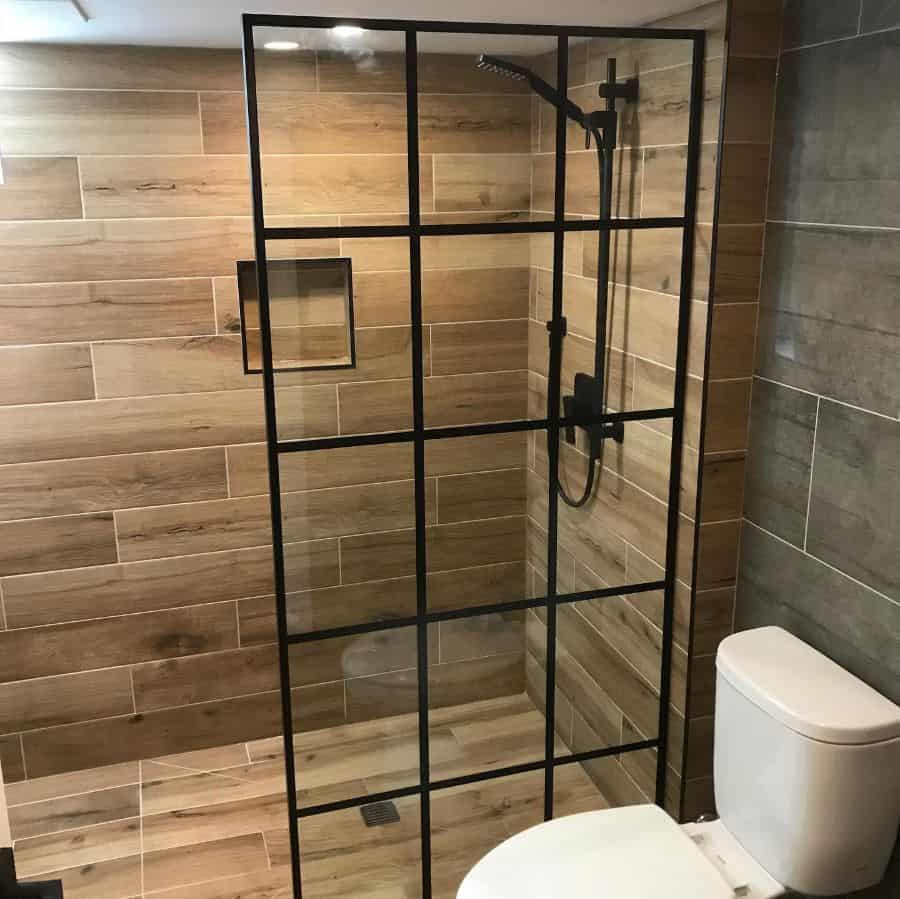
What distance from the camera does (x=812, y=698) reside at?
174cm

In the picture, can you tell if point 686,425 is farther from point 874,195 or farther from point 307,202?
point 307,202

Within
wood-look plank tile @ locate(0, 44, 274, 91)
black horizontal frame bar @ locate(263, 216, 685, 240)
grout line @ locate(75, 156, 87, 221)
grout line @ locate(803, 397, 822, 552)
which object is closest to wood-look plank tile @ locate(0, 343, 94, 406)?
grout line @ locate(75, 156, 87, 221)

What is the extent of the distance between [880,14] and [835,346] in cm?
59

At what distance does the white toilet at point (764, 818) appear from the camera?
5.54 feet

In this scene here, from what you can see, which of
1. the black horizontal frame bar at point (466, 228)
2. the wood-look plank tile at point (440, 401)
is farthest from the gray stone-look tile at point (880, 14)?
the wood-look plank tile at point (440, 401)

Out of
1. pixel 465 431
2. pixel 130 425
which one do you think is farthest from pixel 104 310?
pixel 465 431

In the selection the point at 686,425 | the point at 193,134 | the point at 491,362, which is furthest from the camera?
the point at 193,134

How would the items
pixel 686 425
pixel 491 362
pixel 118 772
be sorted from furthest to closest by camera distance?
pixel 118 772 < pixel 686 425 < pixel 491 362

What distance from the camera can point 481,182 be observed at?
1854mm

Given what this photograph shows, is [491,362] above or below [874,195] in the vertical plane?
below

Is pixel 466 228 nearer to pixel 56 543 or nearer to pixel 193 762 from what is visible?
pixel 56 543

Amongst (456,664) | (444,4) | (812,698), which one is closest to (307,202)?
(444,4)

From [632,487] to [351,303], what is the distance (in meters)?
0.79

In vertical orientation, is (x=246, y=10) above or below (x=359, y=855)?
above
